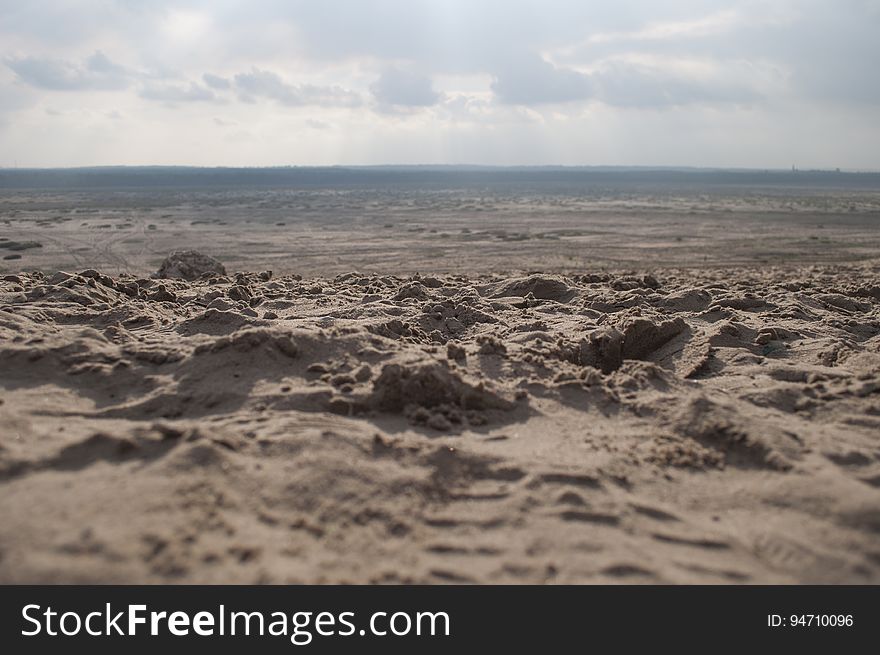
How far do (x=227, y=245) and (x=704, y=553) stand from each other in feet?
62.4

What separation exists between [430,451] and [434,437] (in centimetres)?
24

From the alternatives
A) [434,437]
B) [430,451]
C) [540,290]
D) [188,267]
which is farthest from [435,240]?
[430,451]

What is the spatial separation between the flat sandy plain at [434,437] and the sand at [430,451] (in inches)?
0.5

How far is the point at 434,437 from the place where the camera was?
3301mm

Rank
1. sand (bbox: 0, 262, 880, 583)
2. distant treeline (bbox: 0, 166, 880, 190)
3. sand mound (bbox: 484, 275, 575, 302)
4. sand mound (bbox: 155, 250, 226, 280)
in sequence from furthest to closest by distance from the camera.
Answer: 1. distant treeline (bbox: 0, 166, 880, 190)
2. sand mound (bbox: 155, 250, 226, 280)
3. sand mound (bbox: 484, 275, 575, 302)
4. sand (bbox: 0, 262, 880, 583)

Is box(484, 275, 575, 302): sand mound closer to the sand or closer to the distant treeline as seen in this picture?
the sand

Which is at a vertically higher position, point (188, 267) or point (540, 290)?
point (188, 267)

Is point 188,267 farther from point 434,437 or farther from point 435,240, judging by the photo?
point 435,240

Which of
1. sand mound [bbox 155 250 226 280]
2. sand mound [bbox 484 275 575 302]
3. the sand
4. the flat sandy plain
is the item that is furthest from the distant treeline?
the sand

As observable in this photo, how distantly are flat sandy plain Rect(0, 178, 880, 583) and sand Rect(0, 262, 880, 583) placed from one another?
0.01 metres

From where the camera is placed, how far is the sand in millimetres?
2322

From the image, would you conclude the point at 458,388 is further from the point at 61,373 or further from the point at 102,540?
the point at 61,373

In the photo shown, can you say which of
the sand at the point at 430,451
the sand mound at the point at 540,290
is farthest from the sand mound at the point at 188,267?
the sand mound at the point at 540,290

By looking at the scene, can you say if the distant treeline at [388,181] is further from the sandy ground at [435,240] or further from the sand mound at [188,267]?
the sand mound at [188,267]
